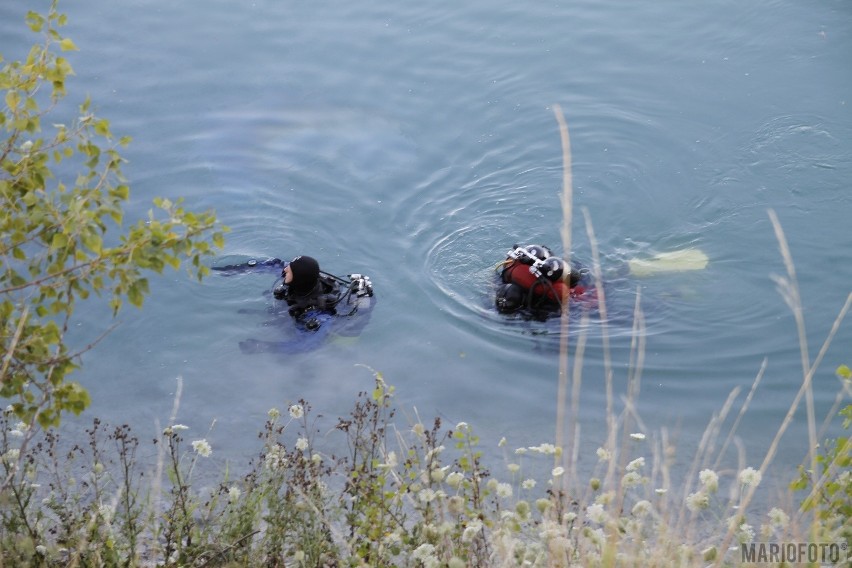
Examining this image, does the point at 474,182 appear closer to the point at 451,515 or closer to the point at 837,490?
the point at 451,515

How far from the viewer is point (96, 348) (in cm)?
722

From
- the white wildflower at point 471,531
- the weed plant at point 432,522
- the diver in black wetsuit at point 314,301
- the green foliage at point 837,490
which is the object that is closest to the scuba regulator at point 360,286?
the diver in black wetsuit at point 314,301

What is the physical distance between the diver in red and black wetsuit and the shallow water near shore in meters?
0.21

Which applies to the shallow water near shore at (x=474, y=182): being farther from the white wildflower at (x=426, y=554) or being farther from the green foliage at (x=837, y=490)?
the white wildflower at (x=426, y=554)

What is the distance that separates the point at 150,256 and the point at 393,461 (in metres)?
1.04

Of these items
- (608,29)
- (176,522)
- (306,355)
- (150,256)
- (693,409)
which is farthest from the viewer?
(608,29)

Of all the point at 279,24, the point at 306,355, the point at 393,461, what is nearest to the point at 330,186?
the point at 306,355

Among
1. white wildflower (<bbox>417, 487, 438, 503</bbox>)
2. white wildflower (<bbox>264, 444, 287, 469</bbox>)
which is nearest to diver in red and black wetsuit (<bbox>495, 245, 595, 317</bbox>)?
white wildflower (<bbox>264, 444, 287, 469</bbox>)

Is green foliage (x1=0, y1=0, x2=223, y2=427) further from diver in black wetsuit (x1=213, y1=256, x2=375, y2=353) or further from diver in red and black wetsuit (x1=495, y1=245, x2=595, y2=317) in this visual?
diver in red and black wetsuit (x1=495, y1=245, x2=595, y2=317)

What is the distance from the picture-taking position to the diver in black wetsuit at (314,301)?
22.4 feet

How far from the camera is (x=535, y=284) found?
22.3ft

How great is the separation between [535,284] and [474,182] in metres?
2.09

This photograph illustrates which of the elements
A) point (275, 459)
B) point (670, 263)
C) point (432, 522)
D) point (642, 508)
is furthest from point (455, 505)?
point (670, 263)

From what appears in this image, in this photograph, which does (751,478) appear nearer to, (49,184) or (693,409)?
(693,409)
